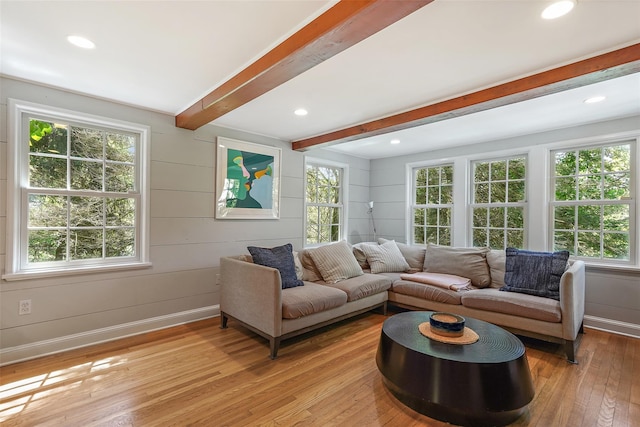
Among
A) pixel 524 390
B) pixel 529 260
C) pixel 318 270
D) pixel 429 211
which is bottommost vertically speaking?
pixel 524 390

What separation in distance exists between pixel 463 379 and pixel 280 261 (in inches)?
77.8

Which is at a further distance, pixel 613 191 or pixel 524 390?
pixel 613 191

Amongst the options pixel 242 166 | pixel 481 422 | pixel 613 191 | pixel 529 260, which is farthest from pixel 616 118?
pixel 242 166

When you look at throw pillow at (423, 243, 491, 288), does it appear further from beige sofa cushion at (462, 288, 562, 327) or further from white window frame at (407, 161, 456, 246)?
white window frame at (407, 161, 456, 246)

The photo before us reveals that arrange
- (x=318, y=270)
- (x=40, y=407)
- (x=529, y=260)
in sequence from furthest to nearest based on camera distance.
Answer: (x=318, y=270) < (x=529, y=260) < (x=40, y=407)

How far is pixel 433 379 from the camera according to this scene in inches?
71.0

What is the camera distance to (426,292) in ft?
11.1

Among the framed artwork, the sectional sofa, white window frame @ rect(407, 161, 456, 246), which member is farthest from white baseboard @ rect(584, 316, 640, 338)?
the framed artwork

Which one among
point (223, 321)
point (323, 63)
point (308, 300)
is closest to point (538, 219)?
point (308, 300)

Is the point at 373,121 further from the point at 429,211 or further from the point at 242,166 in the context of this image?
the point at 429,211

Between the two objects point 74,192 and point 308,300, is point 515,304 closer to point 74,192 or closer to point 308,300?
point 308,300

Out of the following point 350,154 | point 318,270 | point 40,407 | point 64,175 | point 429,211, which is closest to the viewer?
point 40,407

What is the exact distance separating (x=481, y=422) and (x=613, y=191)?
3.13m

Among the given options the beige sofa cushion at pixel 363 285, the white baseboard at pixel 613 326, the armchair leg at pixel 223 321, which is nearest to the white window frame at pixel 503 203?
the white baseboard at pixel 613 326
